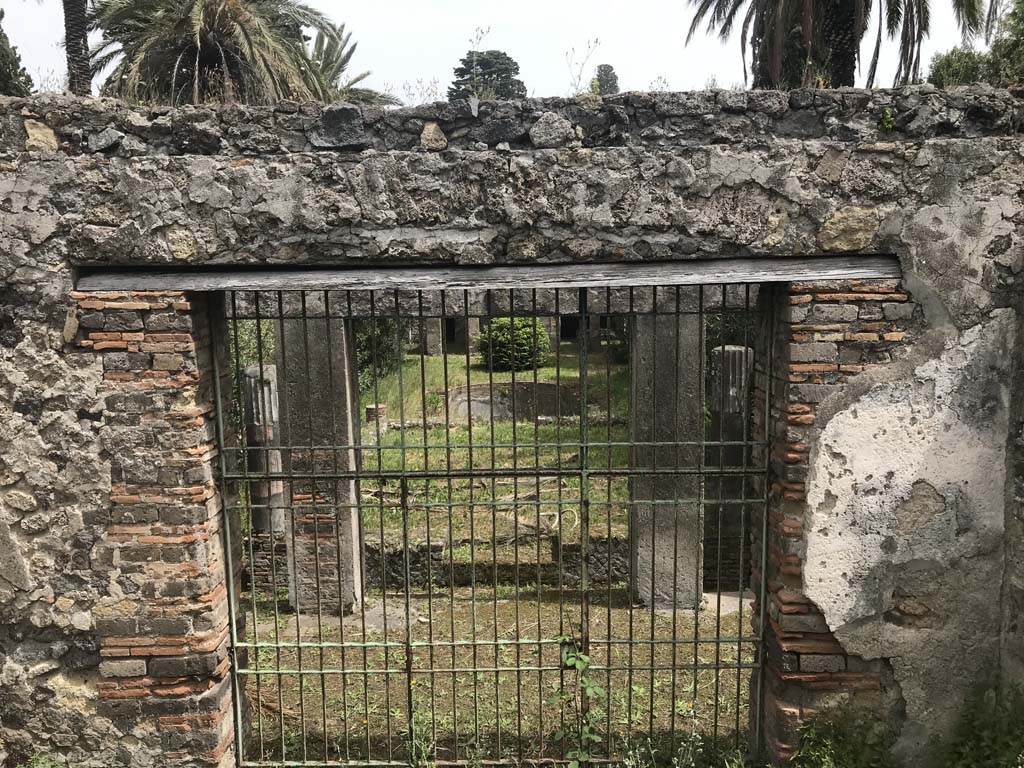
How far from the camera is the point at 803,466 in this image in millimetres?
3920

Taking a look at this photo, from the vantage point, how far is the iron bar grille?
4254mm

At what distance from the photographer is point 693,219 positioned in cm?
377

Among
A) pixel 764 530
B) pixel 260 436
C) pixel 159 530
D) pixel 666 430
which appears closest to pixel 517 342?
pixel 260 436

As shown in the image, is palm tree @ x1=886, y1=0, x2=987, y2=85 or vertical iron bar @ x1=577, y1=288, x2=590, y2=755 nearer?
vertical iron bar @ x1=577, y1=288, x2=590, y2=755

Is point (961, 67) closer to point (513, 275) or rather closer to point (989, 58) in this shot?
point (989, 58)

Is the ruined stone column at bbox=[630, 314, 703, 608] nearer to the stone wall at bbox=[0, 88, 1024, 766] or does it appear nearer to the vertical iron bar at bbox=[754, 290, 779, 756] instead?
the vertical iron bar at bbox=[754, 290, 779, 756]

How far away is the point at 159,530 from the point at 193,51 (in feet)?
36.9

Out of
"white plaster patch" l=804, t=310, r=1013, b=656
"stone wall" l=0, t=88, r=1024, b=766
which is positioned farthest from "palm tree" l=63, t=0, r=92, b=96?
"white plaster patch" l=804, t=310, r=1013, b=656

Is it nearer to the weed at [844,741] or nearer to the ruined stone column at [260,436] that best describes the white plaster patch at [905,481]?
the weed at [844,741]

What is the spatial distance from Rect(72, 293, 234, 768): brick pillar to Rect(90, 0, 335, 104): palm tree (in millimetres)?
9440

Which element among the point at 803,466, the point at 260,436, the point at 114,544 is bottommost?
the point at 260,436

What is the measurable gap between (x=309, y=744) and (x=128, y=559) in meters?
1.96

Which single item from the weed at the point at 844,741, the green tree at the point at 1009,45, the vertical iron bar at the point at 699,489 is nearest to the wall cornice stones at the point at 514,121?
the vertical iron bar at the point at 699,489

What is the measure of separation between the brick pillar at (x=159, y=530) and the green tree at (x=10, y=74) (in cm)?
1165
